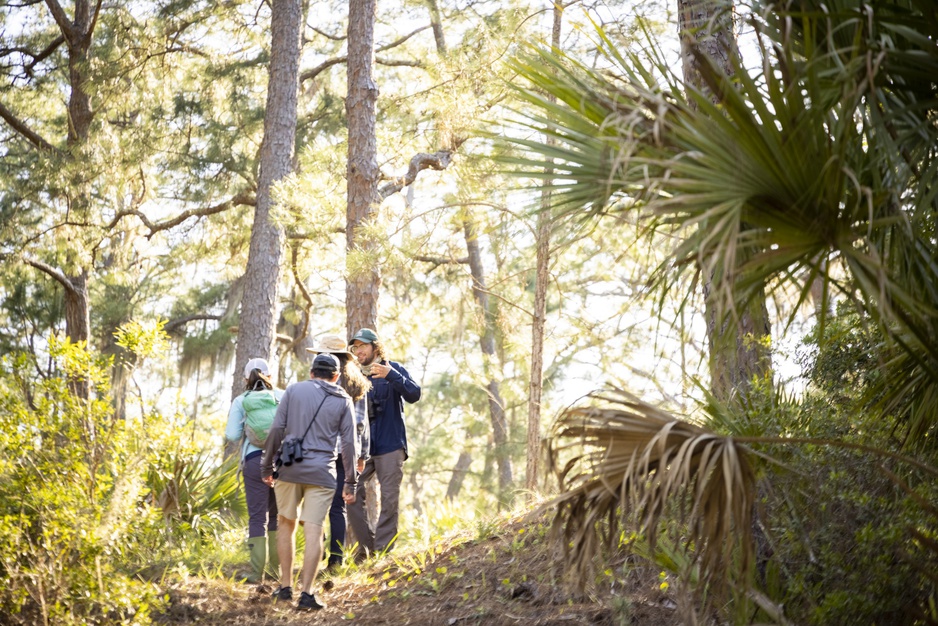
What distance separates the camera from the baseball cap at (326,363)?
A: 6.62m

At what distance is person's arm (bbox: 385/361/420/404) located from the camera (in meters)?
7.73

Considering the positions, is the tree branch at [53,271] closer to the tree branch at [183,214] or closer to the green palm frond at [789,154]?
the tree branch at [183,214]

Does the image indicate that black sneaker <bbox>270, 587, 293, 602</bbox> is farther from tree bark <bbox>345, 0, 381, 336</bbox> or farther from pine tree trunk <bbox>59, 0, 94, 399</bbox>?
pine tree trunk <bbox>59, 0, 94, 399</bbox>

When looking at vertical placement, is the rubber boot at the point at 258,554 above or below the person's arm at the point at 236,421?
below

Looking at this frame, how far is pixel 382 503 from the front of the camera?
793 centimetres

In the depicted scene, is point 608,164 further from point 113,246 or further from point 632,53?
point 113,246

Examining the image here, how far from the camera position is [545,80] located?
3951 millimetres

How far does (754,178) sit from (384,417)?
500 centimetres

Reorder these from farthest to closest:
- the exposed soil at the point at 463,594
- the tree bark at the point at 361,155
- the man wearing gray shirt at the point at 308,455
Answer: the tree bark at the point at 361,155
the man wearing gray shirt at the point at 308,455
the exposed soil at the point at 463,594

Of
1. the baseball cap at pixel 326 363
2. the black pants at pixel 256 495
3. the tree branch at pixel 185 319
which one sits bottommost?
the black pants at pixel 256 495

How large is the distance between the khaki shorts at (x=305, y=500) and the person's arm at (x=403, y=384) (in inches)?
53.8

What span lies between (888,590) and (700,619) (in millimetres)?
972

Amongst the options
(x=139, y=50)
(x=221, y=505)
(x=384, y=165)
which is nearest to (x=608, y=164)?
(x=221, y=505)

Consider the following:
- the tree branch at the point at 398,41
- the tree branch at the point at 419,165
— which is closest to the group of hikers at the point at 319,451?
the tree branch at the point at 419,165
